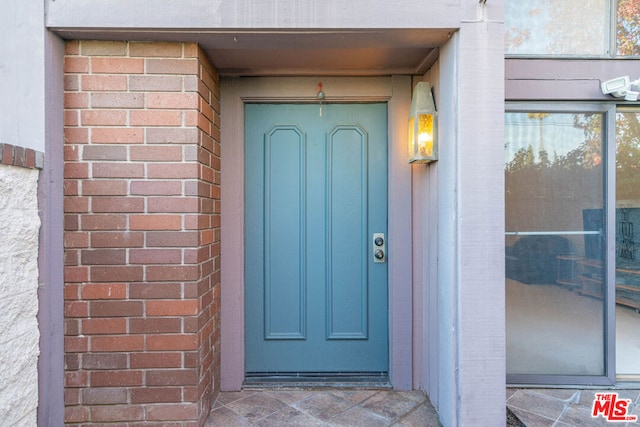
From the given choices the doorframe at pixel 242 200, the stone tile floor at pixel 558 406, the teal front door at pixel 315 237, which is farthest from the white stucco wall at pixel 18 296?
the stone tile floor at pixel 558 406

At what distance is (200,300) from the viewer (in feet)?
7.50

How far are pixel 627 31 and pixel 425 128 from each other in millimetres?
1879

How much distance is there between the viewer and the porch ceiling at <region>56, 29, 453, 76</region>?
2.14 meters

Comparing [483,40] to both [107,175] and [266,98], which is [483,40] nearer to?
[266,98]

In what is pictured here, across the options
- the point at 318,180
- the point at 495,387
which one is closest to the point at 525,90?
the point at 318,180

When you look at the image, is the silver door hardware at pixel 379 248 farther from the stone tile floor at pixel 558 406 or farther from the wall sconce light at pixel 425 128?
the stone tile floor at pixel 558 406

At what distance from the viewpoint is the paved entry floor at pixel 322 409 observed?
7.79ft

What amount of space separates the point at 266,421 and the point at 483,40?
2.68 m

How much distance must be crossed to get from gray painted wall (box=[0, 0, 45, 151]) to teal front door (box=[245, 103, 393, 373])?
1300 millimetres

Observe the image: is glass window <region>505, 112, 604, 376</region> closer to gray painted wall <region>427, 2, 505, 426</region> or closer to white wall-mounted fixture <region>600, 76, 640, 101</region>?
white wall-mounted fixture <region>600, 76, 640, 101</region>

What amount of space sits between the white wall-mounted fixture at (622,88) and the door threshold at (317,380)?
270 cm

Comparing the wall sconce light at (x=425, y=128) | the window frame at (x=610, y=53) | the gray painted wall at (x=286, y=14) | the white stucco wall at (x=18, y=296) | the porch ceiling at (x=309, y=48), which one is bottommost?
the white stucco wall at (x=18, y=296)

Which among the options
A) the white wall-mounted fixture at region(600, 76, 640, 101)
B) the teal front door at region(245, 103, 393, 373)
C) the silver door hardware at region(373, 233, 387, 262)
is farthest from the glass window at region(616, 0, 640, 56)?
the silver door hardware at region(373, 233, 387, 262)

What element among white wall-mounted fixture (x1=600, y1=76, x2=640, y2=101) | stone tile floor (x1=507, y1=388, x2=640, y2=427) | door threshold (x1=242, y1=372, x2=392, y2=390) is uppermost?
white wall-mounted fixture (x1=600, y1=76, x2=640, y2=101)
